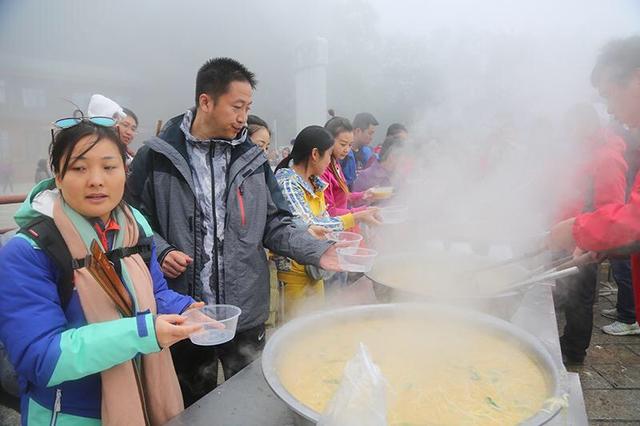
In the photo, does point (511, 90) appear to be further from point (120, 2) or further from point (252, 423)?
point (120, 2)

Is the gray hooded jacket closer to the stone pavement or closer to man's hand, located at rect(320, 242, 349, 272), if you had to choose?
man's hand, located at rect(320, 242, 349, 272)

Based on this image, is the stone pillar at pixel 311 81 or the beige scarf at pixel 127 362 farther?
the stone pillar at pixel 311 81

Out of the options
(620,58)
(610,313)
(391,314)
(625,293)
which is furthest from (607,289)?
(391,314)

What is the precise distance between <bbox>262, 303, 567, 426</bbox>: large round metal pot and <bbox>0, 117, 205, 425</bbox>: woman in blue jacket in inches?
10.8

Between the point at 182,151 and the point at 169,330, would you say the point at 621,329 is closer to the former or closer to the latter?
the point at 182,151

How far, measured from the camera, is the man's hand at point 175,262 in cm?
168

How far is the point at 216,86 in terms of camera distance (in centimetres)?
186

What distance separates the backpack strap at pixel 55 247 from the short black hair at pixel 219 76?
0.96 metres

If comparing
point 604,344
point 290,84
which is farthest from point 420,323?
point 290,84

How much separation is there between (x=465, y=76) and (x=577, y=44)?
124 centimetres

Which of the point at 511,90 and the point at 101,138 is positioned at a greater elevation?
the point at 511,90

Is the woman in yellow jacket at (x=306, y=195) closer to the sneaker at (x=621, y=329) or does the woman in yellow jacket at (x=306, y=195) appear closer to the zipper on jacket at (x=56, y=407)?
the zipper on jacket at (x=56, y=407)

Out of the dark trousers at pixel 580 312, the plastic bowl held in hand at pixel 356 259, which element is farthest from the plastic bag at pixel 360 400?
the dark trousers at pixel 580 312

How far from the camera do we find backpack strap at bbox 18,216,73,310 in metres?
1.09
